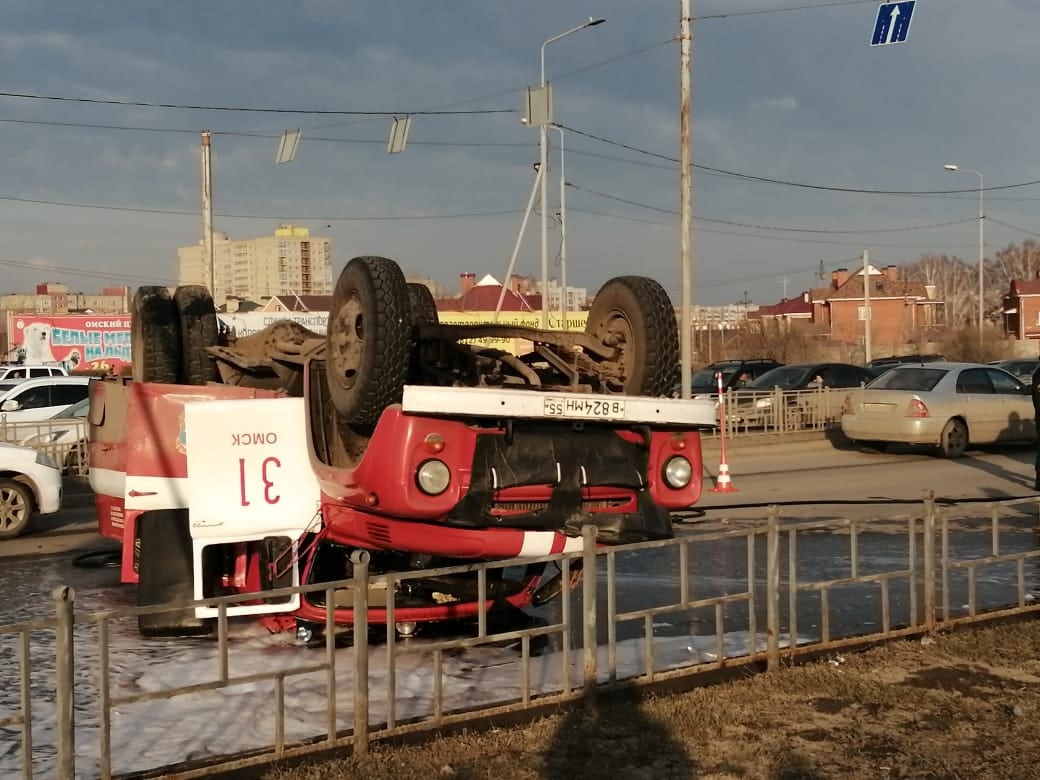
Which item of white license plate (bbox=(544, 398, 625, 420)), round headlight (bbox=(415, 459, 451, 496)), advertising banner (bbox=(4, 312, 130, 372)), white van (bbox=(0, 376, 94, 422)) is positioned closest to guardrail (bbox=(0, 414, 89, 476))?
white van (bbox=(0, 376, 94, 422))

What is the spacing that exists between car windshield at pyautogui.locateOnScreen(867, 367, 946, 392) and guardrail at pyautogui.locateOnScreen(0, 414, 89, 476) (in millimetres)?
12632

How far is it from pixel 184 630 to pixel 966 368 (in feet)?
53.0

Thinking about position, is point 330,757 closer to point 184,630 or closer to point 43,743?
point 43,743

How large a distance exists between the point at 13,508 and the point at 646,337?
28.1 ft

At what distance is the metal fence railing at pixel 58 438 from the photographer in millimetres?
16797

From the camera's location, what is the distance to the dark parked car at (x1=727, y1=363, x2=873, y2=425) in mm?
21844

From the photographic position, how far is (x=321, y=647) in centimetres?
728

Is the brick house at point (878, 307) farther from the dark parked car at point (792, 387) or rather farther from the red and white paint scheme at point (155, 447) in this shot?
the red and white paint scheme at point (155, 447)

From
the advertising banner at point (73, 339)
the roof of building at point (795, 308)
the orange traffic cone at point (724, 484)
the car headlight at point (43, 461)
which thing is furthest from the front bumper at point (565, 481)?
the roof of building at point (795, 308)

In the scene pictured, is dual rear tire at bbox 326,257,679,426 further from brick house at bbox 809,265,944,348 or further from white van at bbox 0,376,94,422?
brick house at bbox 809,265,944,348

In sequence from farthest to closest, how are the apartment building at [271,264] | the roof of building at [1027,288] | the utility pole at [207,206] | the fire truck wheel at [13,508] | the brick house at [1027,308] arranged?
1. the apartment building at [271,264]
2. the roof of building at [1027,288]
3. the brick house at [1027,308]
4. the utility pole at [207,206]
5. the fire truck wheel at [13,508]

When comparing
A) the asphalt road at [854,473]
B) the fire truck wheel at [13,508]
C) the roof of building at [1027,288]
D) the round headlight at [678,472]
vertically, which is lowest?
the asphalt road at [854,473]

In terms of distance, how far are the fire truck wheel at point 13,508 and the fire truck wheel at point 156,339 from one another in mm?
4450

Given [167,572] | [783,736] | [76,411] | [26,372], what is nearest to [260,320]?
[26,372]
